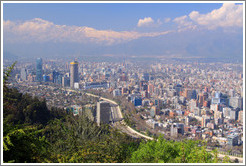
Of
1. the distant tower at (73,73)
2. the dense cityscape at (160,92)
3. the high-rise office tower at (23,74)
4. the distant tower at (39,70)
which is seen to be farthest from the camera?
the distant tower at (73,73)

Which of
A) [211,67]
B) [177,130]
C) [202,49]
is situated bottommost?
[177,130]

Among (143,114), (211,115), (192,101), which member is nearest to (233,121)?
(211,115)

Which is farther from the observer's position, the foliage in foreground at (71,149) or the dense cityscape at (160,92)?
the dense cityscape at (160,92)

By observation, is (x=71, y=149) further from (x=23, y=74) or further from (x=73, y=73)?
(x=73, y=73)

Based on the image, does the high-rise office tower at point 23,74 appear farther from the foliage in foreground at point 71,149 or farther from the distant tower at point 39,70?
the foliage in foreground at point 71,149

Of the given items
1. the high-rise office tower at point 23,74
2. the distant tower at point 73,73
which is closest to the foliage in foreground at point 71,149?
the high-rise office tower at point 23,74

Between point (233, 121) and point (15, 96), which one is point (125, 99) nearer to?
point (233, 121)

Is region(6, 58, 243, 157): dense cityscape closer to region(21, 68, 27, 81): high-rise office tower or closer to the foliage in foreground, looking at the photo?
region(21, 68, 27, 81): high-rise office tower

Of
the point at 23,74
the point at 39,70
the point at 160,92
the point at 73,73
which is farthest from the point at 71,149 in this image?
the point at 160,92
